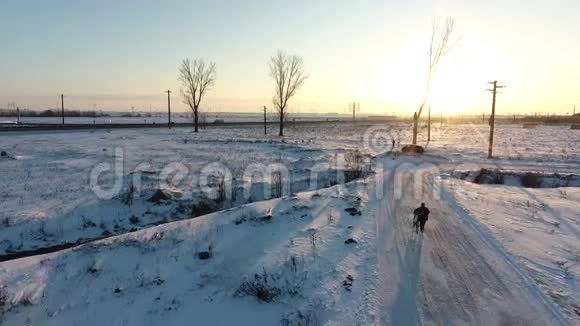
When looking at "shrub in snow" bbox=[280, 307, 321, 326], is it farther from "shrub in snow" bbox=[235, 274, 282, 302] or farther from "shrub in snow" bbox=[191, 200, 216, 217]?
"shrub in snow" bbox=[191, 200, 216, 217]

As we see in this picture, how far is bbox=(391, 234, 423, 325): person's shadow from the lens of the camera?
5.76 metres

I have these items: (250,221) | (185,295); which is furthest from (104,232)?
(185,295)

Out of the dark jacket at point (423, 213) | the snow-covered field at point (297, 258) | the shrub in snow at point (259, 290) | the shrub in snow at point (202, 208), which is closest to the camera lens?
the snow-covered field at point (297, 258)

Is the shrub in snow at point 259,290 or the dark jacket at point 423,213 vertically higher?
the dark jacket at point 423,213

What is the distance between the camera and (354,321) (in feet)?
18.9

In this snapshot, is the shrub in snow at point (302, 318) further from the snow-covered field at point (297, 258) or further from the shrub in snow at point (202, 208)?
the shrub in snow at point (202, 208)

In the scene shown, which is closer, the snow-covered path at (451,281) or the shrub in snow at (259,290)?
the snow-covered path at (451,281)

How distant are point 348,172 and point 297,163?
4.84 m

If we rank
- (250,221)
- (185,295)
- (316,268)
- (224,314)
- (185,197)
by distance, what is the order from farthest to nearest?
(185,197), (250,221), (316,268), (185,295), (224,314)

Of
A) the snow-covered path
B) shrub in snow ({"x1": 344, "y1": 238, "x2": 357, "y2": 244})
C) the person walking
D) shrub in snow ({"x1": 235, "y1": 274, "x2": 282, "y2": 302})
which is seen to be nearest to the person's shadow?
the snow-covered path

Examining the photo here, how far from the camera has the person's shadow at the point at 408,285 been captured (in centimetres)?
576

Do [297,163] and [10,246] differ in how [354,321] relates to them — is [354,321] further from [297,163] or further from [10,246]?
[297,163]

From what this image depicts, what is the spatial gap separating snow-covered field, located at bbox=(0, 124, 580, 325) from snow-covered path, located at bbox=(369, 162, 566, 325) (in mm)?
28

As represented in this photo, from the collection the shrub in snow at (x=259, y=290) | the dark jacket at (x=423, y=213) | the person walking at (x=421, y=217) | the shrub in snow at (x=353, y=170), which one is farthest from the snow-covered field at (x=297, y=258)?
the shrub in snow at (x=353, y=170)
